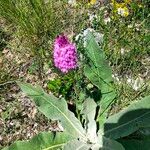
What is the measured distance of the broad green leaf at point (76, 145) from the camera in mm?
2908

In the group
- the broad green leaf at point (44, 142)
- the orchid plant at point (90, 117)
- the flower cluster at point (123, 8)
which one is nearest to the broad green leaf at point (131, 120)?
the orchid plant at point (90, 117)

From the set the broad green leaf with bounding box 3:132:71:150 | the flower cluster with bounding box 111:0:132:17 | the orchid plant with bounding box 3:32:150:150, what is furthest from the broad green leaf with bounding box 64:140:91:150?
the flower cluster with bounding box 111:0:132:17

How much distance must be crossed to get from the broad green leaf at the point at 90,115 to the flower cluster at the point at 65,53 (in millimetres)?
493

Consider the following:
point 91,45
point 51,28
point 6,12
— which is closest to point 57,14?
point 51,28

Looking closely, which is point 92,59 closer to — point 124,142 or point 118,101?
point 118,101

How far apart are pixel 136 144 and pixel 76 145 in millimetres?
452

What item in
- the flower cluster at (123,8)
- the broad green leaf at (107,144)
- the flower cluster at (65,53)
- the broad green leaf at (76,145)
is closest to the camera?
the flower cluster at (65,53)

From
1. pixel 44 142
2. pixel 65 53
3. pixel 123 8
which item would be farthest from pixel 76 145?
pixel 123 8

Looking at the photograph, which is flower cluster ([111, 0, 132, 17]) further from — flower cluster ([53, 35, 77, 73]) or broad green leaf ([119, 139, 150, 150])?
broad green leaf ([119, 139, 150, 150])

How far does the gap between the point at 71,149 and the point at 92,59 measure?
0.76 meters

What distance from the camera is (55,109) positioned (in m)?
3.08

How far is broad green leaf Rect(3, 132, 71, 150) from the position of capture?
2.87 m

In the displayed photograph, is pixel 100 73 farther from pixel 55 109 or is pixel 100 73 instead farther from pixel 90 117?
pixel 55 109

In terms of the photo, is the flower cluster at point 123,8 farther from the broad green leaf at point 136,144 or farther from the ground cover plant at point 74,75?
the broad green leaf at point 136,144
